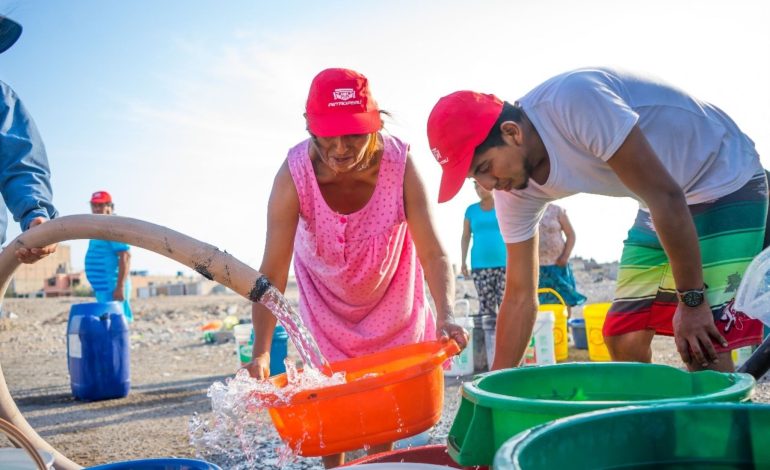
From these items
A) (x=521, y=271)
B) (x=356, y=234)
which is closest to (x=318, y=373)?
(x=356, y=234)

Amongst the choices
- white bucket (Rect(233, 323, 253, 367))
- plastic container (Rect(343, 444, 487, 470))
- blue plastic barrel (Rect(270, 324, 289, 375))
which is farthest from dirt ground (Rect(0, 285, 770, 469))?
plastic container (Rect(343, 444, 487, 470))

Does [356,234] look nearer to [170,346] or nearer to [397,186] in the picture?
[397,186]

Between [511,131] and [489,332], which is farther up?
[511,131]

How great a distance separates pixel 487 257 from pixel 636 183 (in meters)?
4.08

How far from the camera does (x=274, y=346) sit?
577 centimetres

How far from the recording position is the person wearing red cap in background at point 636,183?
1985 mm

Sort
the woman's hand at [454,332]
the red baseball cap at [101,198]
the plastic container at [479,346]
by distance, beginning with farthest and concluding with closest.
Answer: the red baseball cap at [101,198] < the plastic container at [479,346] < the woman's hand at [454,332]

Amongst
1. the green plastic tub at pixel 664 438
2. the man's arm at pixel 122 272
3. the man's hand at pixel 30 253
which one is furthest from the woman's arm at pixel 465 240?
the green plastic tub at pixel 664 438

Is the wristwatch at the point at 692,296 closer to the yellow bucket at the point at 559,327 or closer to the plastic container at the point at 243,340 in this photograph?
the yellow bucket at the point at 559,327

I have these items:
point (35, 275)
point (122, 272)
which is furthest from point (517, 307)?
point (35, 275)

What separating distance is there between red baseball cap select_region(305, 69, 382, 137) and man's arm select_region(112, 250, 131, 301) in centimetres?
456

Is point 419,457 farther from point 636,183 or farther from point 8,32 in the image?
point 8,32

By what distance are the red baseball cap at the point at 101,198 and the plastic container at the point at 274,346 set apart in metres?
1.81

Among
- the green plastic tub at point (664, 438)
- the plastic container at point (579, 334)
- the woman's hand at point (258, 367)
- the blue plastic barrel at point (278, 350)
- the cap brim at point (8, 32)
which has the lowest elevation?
the plastic container at point (579, 334)
